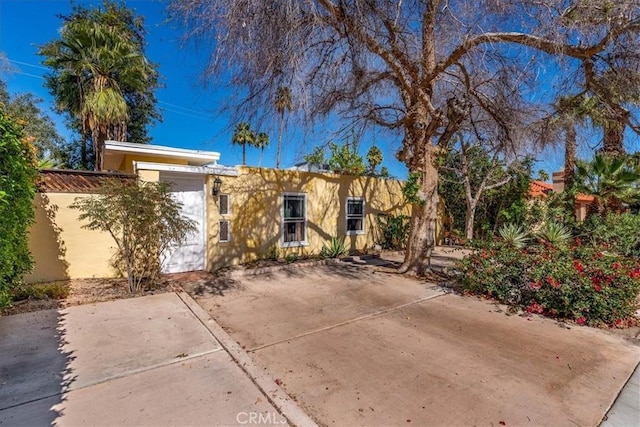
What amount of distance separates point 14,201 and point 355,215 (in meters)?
8.89

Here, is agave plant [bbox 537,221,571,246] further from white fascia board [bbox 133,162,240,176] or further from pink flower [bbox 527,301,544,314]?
white fascia board [bbox 133,162,240,176]

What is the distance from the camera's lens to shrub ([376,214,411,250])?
11.8 m

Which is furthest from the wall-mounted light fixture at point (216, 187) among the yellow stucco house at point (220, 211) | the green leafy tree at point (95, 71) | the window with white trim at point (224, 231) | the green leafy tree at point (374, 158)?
the green leafy tree at point (374, 158)

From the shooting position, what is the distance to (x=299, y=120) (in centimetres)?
Answer: 612

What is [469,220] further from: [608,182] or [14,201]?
[14,201]

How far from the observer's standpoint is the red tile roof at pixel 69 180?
19.9ft

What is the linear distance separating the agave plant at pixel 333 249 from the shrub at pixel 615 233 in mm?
7146

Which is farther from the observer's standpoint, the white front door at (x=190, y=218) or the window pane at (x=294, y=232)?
the window pane at (x=294, y=232)

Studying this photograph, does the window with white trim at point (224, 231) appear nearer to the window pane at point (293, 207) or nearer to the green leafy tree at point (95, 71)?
the window pane at point (293, 207)

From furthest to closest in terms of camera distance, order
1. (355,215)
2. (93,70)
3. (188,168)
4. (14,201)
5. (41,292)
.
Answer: (355,215) < (93,70) < (188,168) < (41,292) < (14,201)

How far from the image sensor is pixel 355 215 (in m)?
11.2

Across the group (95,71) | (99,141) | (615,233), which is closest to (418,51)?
(615,233)

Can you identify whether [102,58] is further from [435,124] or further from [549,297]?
[549,297]

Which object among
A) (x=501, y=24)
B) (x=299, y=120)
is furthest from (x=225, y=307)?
(x=501, y=24)
